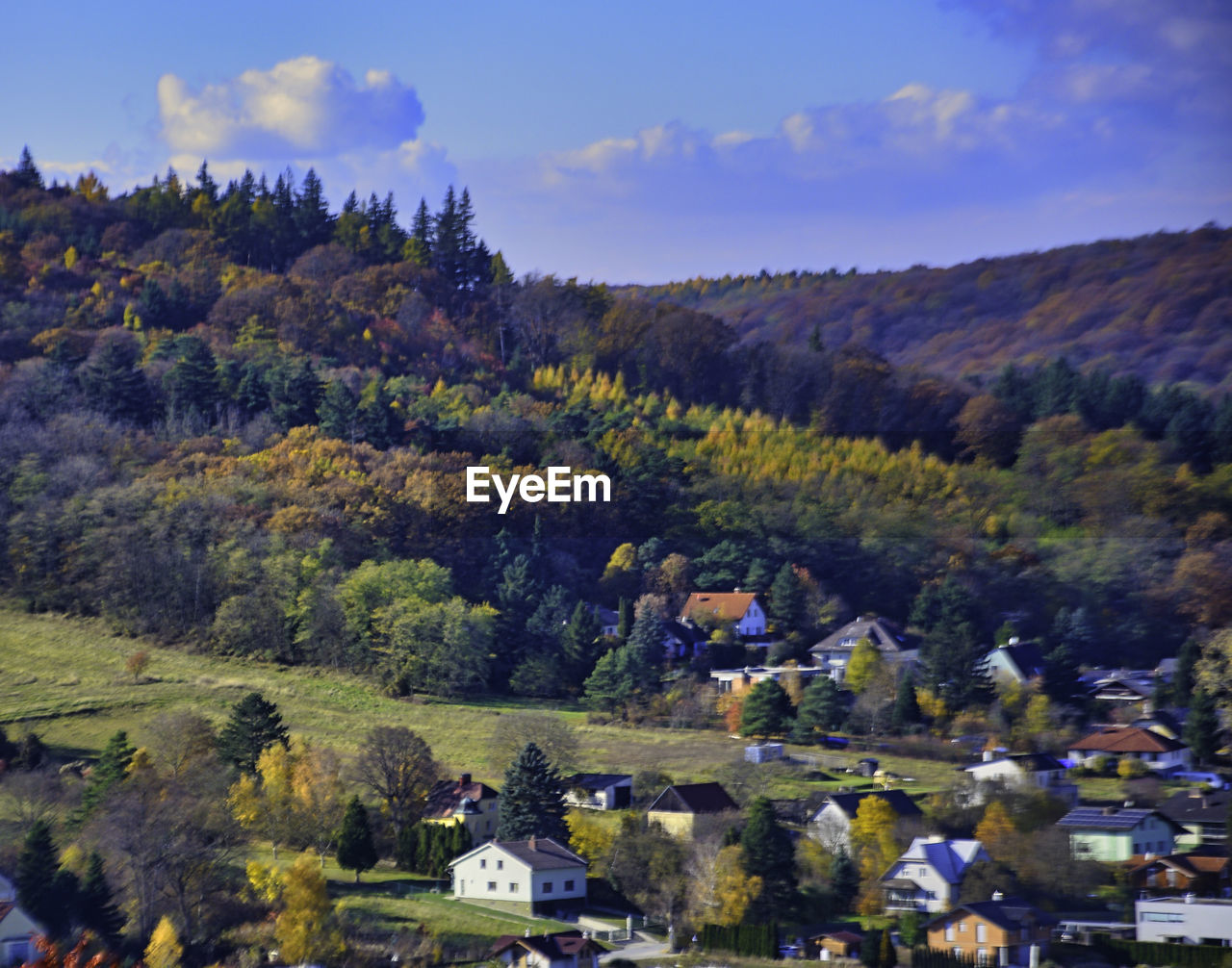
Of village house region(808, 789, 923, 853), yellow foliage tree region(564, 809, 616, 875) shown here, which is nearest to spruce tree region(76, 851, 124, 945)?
yellow foliage tree region(564, 809, 616, 875)

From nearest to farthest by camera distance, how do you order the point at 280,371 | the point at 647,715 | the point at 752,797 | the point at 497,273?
the point at 752,797 → the point at 647,715 → the point at 280,371 → the point at 497,273

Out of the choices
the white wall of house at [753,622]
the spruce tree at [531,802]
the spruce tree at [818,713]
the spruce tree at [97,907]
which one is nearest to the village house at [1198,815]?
the spruce tree at [818,713]

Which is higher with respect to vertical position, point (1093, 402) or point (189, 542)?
point (1093, 402)

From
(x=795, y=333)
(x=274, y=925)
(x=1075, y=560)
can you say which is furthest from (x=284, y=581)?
(x=795, y=333)

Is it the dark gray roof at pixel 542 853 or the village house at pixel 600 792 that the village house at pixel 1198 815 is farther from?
the dark gray roof at pixel 542 853

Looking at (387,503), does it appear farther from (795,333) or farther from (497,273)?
(795,333)

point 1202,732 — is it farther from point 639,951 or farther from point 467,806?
point 467,806
